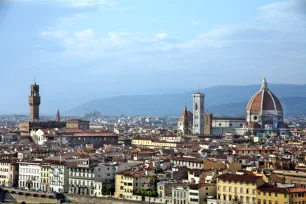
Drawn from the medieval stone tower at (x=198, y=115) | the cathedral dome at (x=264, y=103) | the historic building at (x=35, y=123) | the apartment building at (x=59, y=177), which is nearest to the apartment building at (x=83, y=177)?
the apartment building at (x=59, y=177)

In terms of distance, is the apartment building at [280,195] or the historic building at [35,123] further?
the historic building at [35,123]

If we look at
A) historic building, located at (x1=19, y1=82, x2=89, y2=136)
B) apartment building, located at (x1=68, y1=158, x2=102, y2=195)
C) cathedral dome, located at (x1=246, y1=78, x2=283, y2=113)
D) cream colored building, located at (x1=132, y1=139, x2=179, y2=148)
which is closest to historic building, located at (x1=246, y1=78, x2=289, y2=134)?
cathedral dome, located at (x1=246, y1=78, x2=283, y2=113)

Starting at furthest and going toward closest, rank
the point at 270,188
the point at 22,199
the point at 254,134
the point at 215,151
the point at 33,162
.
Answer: the point at 254,134
the point at 215,151
the point at 33,162
the point at 22,199
the point at 270,188

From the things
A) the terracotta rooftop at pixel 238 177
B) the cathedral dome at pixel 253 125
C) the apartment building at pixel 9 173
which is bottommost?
the apartment building at pixel 9 173

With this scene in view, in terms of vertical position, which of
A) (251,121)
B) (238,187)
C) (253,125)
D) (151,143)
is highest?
(251,121)

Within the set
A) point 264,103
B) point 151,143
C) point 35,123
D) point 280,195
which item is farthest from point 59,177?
point 264,103

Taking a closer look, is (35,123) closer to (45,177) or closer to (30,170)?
(30,170)

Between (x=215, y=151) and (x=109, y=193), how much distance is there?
57.6 feet

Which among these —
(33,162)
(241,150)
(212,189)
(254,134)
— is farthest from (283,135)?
(212,189)

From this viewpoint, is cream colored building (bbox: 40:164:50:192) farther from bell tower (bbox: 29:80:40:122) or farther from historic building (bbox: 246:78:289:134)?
historic building (bbox: 246:78:289:134)

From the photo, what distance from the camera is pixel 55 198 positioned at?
38.9 m

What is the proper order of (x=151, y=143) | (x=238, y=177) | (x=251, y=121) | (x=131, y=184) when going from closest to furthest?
1. (x=238, y=177)
2. (x=131, y=184)
3. (x=151, y=143)
4. (x=251, y=121)

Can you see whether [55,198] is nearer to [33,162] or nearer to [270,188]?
[33,162]

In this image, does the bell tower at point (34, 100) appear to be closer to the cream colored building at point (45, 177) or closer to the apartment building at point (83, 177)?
the cream colored building at point (45, 177)
